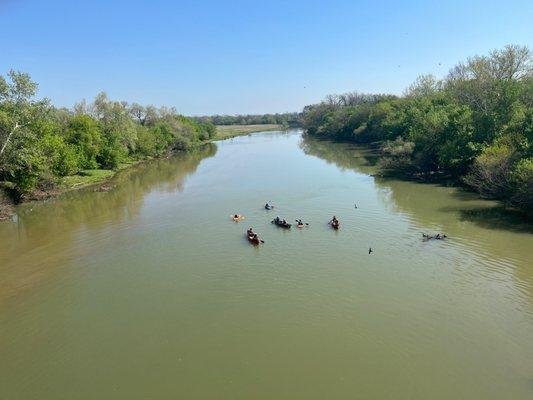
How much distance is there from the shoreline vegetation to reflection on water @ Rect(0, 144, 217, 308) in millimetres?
2267

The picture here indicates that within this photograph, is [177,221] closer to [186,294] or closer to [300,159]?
[186,294]

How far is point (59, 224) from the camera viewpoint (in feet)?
126

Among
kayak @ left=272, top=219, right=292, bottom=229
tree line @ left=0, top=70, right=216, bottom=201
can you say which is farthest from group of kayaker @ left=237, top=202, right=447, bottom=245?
tree line @ left=0, top=70, right=216, bottom=201

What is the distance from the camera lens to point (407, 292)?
21609 millimetres

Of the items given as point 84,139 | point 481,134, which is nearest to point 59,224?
point 84,139

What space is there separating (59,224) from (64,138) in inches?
1078

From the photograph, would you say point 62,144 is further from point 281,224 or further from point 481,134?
point 481,134

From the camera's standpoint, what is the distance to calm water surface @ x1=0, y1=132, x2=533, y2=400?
1546 centimetres

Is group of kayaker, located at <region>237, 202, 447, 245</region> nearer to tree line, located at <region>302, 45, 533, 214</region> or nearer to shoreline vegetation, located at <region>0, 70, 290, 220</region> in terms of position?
tree line, located at <region>302, 45, 533, 214</region>

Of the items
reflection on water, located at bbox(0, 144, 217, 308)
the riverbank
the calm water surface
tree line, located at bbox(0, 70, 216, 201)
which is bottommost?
the calm water surface

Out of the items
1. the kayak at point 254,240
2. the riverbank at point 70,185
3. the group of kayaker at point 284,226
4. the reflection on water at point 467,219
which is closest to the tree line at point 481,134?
the reflection on water at point 467,219

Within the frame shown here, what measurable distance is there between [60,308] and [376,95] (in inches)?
5585

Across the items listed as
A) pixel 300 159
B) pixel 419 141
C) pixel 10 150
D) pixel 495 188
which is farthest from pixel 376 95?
pixel 10 150

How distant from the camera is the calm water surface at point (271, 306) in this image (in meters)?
15.5
